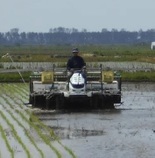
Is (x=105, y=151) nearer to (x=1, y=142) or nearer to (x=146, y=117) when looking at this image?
(x=1, y=142)

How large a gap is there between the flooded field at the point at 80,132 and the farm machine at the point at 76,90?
0.50 metres

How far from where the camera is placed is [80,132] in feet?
47.1

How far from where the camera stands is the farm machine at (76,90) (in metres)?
19.1

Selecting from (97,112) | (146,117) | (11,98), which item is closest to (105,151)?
(146,117)

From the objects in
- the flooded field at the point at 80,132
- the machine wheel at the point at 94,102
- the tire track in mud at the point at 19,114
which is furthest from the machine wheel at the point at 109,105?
the tire track in mud at the point at 19,114

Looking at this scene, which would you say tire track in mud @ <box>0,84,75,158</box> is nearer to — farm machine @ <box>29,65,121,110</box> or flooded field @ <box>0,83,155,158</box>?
flooded field @ <box>0,83,155,158</box>

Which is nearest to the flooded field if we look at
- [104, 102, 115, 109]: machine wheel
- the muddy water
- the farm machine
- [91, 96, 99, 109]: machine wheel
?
the muddy water

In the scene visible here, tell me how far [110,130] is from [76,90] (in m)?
4.48

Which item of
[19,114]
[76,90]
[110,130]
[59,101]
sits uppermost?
[76,90]

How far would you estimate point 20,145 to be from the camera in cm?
1255

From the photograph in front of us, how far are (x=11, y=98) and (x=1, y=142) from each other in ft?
36.3

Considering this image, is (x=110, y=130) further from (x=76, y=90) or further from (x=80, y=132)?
(x=76, y=90)

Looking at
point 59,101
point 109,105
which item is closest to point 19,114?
point 59,101

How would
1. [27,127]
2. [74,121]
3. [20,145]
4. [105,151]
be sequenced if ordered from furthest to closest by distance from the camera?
[74,121]
[27,127]
[20,145]
[105,151]
